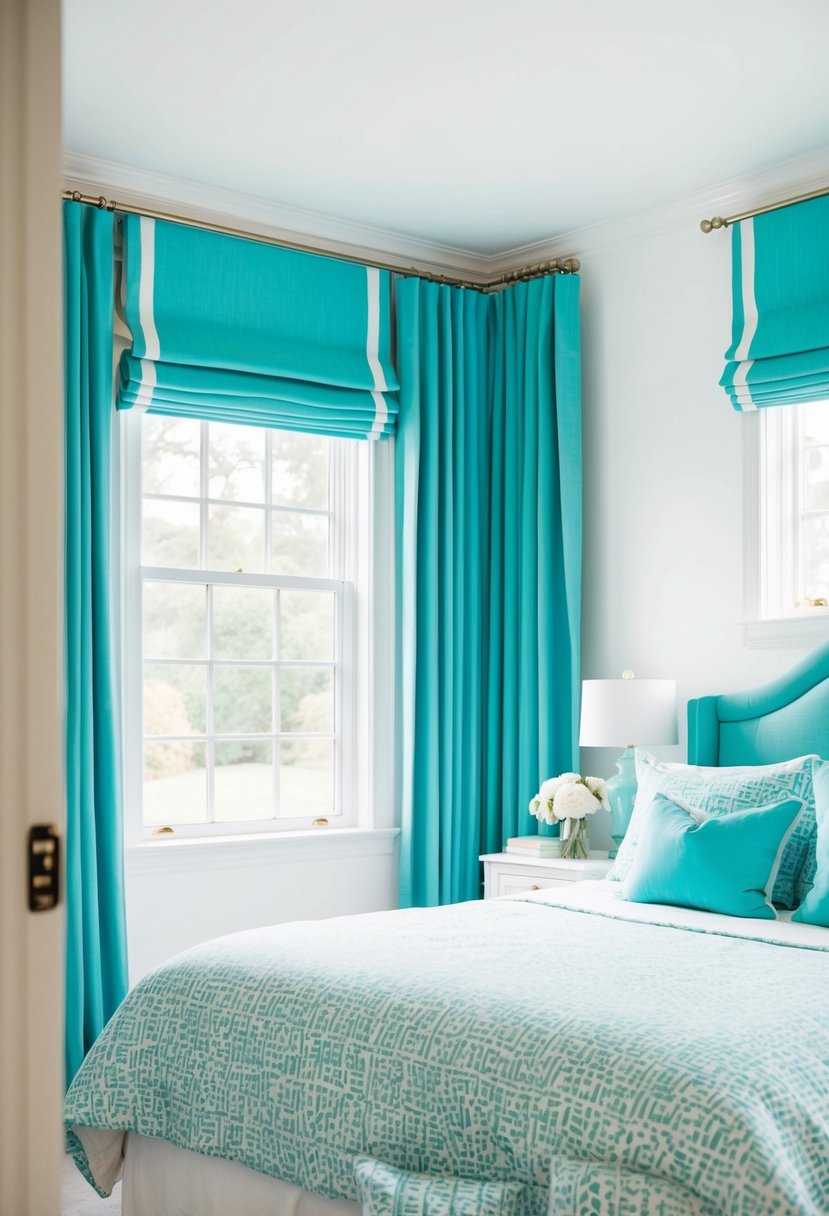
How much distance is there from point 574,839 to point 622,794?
249mm

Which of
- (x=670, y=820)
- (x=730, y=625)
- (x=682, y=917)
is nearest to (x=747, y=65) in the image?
(x=730, y=625)

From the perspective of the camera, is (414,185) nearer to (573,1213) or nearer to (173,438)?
(173,438)

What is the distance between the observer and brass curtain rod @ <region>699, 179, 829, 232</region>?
151 inches

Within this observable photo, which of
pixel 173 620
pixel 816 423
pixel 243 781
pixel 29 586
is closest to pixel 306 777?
pixel 243 781

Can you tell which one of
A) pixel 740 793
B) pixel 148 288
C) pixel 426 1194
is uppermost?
pixel 148 288

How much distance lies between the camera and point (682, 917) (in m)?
3.01

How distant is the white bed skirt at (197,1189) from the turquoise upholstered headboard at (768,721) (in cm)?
206

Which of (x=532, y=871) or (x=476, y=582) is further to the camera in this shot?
(x=476, y=582)

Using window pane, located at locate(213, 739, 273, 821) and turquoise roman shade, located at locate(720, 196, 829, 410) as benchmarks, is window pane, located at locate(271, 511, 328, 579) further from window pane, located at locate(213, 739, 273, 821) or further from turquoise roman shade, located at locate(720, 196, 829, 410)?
turquoise roman shade, located at locate(720, 196, 829, 410)

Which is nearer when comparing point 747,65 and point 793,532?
point 747,65

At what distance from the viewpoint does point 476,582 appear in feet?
15.4

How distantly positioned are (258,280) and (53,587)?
3199 millimetres

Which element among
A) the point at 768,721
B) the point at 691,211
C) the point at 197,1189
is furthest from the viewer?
the point at 691,211

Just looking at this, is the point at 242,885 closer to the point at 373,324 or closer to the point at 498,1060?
the point at 373,324
